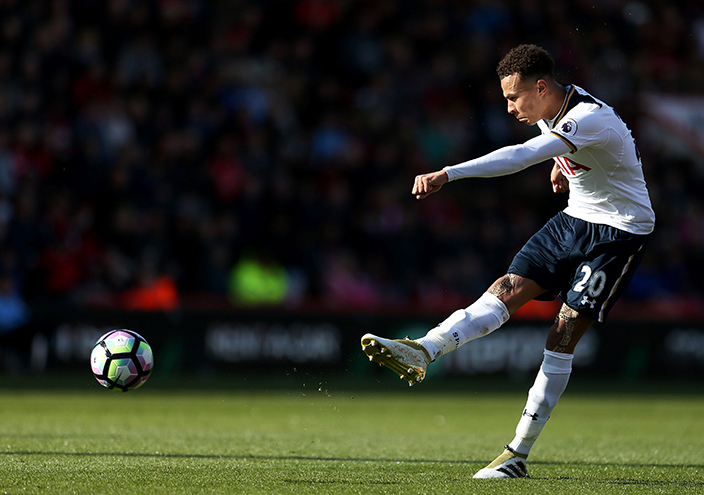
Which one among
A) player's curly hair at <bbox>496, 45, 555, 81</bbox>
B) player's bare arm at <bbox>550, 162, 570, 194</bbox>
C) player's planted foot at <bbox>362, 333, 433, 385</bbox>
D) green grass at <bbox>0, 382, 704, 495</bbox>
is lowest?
green grass at <bbox>0, 382, 704, 495</bbox>

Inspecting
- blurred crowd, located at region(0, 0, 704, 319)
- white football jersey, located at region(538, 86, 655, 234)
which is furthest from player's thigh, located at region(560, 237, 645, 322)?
blurred crowd, located at region(0, 0, 704, 319)

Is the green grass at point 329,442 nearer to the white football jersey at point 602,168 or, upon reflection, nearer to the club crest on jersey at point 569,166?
the white football jersey at point 602,168

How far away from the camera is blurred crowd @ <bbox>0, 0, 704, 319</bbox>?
44.6 feet

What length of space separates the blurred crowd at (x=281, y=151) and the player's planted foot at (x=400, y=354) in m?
8.72

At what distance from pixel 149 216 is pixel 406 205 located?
14.0ft

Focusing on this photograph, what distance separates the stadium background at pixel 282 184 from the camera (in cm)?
1346

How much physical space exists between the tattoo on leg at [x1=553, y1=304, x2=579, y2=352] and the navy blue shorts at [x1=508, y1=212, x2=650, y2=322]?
0.04m

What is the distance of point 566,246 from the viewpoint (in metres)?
5.64

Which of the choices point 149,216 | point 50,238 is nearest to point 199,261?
point 149,216

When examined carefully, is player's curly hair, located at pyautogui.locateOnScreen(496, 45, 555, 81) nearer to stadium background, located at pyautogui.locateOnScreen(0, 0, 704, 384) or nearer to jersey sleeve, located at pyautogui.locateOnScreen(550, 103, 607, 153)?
jersey sleeve, located at pyautogui.locateOnScreen(550, 103, 607, 153)

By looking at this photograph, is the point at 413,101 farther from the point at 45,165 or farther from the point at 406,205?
the point at 45,165

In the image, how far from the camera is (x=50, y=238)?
13250 millimetres

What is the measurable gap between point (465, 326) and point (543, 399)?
681 millimetres

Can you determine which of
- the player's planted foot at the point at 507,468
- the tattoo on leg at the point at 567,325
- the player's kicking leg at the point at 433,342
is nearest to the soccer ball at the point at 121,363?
the player's kicking leg at the point at 433,342
